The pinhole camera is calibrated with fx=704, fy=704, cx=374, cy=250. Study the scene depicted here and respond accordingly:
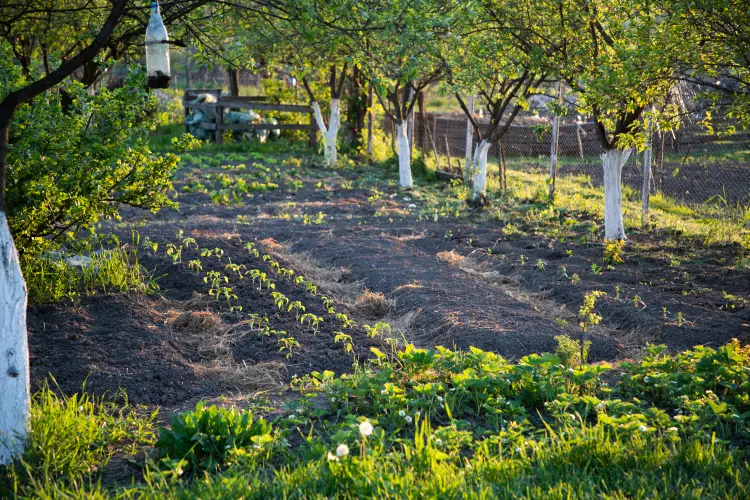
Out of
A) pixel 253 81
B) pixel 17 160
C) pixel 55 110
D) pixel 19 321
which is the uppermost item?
pixel 253 81

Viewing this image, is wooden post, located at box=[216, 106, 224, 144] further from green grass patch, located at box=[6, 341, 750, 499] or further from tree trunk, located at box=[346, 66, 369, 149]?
green grass patch, located at box=[6, 341, 750, 499]

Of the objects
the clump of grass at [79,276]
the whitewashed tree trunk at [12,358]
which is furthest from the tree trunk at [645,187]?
the whitewashed tree trunk at [12,358]

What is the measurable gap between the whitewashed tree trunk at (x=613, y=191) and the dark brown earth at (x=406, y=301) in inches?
11.3

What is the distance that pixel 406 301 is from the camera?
6789mm

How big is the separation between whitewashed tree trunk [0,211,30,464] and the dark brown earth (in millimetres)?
848

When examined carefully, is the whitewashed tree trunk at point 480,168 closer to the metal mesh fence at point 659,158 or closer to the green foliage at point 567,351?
the metal mesh fence at point 659,158

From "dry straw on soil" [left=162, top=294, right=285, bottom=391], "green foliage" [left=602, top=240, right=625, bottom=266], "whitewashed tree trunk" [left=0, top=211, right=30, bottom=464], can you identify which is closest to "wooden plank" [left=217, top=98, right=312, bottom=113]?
"green foliage" [left=602, top=240, right=625, bottom=266]

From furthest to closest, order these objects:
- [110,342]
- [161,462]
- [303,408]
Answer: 1. [110,342]
2. [303,408]
3. [161,462]

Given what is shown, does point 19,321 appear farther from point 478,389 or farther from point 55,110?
point 478,389

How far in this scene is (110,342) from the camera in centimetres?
523

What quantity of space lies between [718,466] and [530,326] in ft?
9.17

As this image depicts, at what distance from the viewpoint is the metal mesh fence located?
13766mm

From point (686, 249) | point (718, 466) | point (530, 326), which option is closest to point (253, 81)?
point (686, 249)

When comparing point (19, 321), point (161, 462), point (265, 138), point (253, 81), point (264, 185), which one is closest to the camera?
point (161, 462)
